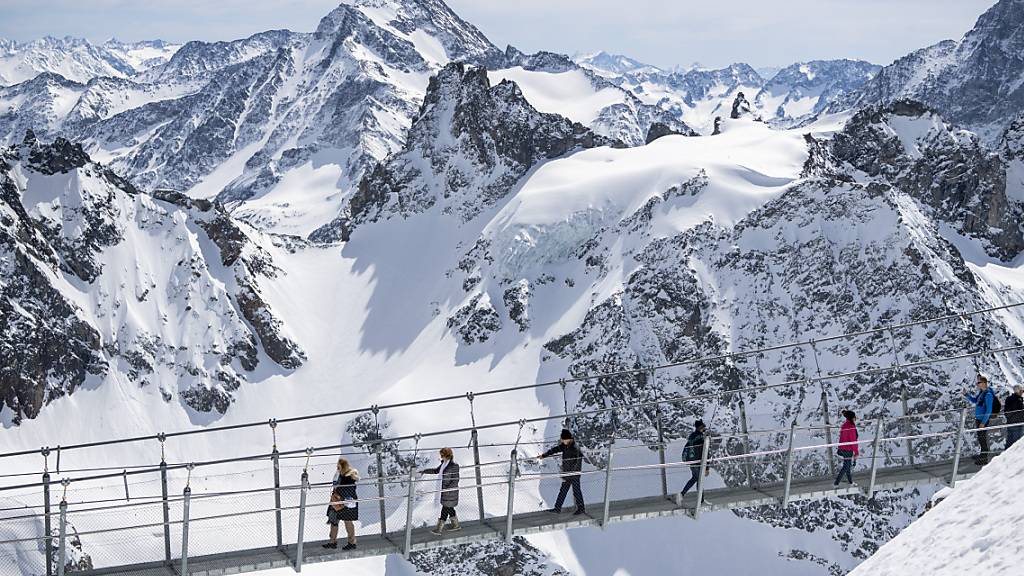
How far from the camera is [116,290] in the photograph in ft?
469

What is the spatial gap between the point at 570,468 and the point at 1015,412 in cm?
1072

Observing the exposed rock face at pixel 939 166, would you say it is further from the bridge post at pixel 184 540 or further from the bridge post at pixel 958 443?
the bridge post at pixel 184 540

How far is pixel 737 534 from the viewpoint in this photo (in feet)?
365

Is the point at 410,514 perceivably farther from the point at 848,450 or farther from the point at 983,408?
the point at 983,408

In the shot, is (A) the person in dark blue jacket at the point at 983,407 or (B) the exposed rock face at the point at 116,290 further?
(B) the exposed rock face at the point at 116,290

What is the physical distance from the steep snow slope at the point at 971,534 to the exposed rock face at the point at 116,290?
403 feet

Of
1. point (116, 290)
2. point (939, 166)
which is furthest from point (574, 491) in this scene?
point (939, 166)

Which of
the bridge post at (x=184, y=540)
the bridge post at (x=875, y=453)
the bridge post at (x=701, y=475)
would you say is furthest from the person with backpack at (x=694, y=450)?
the bridge post at (x=184, y=540)

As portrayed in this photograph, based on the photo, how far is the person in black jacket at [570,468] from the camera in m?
27.4

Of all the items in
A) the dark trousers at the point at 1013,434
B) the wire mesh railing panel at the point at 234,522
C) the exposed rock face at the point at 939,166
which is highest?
the exposed rock face at the point at 939,166

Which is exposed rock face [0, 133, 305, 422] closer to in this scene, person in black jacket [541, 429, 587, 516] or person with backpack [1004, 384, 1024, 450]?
person in black jacket [541, 429, 587, 516]

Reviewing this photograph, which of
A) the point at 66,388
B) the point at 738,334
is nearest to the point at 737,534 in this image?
the point at 738,334

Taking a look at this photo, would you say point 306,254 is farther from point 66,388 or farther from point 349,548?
point 349,548

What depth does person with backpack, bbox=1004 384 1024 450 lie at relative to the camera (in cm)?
2805
